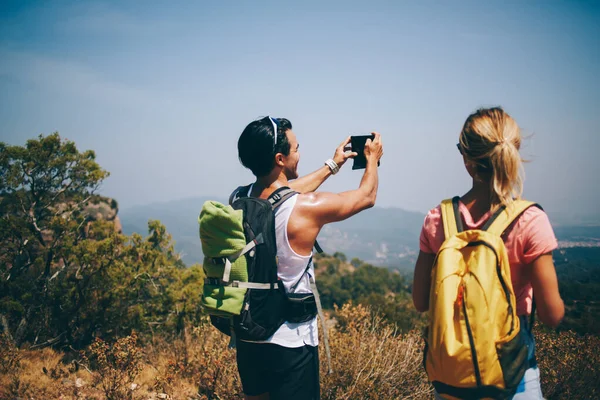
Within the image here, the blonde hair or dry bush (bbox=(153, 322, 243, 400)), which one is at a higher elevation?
the blonde hair

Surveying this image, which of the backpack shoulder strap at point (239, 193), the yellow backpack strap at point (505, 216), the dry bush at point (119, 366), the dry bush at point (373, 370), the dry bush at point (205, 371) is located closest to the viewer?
the yellow backpack strap at point (505, 216)

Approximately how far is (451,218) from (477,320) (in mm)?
445

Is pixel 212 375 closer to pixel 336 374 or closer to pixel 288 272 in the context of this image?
pixel 336 374

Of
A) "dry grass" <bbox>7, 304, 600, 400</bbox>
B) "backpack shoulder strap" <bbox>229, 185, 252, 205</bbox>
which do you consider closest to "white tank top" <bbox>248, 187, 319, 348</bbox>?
"backpack shoulder strap" <bbox>229, 185, 252, 205</bbox>

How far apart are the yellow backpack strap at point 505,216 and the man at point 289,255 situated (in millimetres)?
696

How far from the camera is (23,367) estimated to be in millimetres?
5027

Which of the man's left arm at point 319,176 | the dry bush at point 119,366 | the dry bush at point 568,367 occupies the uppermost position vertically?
the man's left arm at point 319,176

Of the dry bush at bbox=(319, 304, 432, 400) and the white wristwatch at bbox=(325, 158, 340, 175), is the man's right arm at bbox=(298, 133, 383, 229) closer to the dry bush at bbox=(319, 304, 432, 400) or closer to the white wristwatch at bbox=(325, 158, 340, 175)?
the white wristwatch at bbox=(325, 158, 340, 175)

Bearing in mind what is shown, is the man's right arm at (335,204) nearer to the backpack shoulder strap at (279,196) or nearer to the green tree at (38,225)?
the backpack shoulder strap at (279,196)

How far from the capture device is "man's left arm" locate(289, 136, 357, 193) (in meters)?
2.66

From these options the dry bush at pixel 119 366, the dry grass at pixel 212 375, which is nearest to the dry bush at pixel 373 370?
the dry grass at pixel 212 375

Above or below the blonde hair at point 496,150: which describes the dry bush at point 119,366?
below

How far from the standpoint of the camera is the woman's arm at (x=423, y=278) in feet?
5.61

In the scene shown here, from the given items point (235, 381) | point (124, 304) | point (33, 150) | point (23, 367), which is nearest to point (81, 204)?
point (33, 150)
